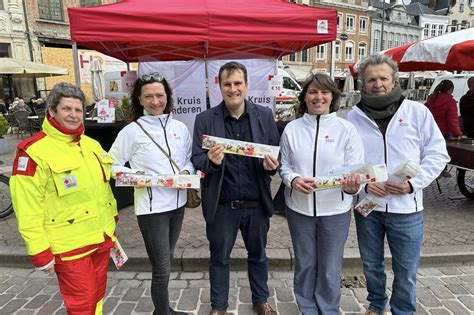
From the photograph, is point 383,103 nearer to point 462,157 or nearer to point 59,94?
point 59,94

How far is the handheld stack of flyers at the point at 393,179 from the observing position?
2.05 meters

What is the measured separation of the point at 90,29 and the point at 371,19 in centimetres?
4762

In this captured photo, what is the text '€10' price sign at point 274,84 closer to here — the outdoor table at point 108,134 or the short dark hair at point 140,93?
the outdoor table at point 108,134

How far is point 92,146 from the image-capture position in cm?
222

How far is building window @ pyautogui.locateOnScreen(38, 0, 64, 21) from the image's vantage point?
61.7ft

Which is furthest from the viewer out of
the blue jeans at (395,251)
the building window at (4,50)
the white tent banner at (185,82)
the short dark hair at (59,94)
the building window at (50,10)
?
the building window at (50,10)

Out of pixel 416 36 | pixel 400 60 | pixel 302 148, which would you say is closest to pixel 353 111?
pixel 302 148

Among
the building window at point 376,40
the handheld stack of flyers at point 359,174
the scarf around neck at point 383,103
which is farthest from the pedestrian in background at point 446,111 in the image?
the building window at point 376,40

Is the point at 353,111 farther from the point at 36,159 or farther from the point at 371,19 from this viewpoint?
the point at 371,19

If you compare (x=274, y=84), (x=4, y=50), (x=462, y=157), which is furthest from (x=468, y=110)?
(x=4, y=50)

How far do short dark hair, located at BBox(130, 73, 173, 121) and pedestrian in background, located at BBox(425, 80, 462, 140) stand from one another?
17.6 ft

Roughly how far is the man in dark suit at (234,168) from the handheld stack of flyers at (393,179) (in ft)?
2.17

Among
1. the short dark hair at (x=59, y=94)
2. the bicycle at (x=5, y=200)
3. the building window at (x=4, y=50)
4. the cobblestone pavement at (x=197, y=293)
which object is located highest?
the building window at (x=4, y=50)

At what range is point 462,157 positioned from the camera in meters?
5.05
